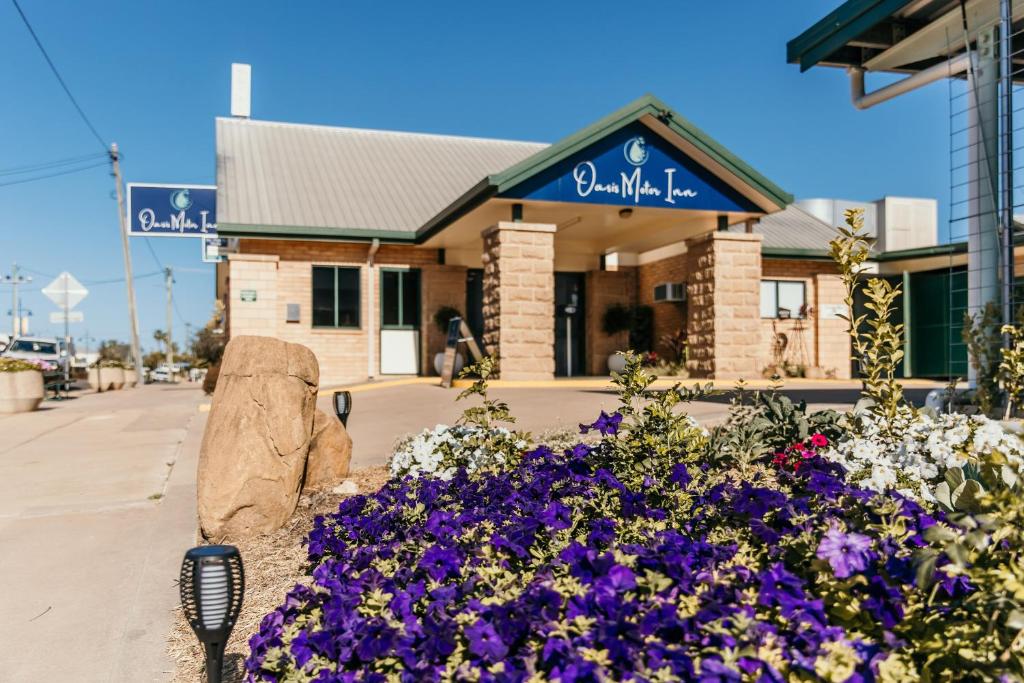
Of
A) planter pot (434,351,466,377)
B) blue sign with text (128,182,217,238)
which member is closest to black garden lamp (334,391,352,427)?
planter pot (434,351,466,377)

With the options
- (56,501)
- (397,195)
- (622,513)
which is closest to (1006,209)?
(622,513)

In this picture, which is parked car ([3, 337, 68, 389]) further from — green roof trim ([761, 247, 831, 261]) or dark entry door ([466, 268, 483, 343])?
green roof trim ([761, 247, 831, 261])

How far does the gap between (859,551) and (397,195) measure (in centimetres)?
1807

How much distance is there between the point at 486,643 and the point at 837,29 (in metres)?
7.91

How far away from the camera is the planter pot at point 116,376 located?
82.1 ft

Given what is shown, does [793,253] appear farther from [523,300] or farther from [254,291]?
[254,291]

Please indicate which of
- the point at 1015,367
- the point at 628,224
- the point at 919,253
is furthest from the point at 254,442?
the point at 919,253

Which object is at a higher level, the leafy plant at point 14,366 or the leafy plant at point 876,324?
the leafy plant at point 876,324

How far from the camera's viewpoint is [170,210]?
107 feet

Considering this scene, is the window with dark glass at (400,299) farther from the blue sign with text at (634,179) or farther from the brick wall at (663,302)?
the brick wall at (663,302)

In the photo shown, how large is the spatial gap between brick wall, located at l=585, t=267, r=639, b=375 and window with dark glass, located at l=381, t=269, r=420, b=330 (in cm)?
437

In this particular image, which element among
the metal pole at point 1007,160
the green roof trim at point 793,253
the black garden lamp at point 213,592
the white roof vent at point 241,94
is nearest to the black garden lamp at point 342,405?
the black garden lamp at point 213,592

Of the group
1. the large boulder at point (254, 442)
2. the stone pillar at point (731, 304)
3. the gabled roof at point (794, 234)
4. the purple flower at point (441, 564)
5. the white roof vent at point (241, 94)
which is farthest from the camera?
the white roof vent at point (241, 94)

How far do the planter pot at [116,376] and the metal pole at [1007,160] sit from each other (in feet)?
81.7
